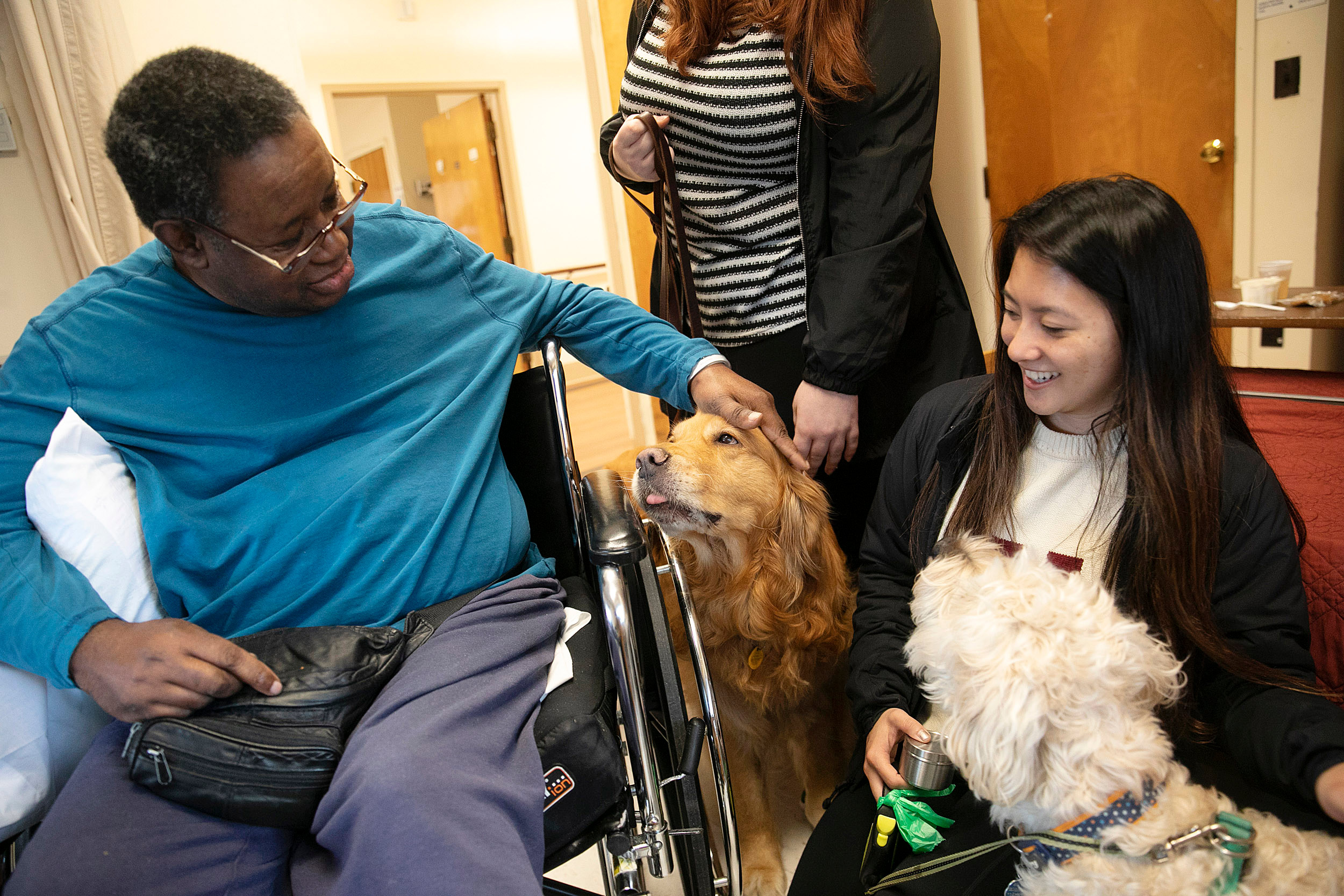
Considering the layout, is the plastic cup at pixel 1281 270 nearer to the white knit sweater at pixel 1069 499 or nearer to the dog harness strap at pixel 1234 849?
the white knit sweater at pixel 1069 499

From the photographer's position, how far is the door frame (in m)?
5.77

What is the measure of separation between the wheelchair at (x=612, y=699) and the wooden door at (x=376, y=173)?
26.3ft

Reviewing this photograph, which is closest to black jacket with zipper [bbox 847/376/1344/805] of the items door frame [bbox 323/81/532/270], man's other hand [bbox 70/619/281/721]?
man's other hand [bbox 70/619/281/721]

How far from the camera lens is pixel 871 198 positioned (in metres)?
1.38

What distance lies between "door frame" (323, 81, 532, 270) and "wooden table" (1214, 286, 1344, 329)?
524 cm

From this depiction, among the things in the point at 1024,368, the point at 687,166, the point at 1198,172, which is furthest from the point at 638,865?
the point at 1198,172

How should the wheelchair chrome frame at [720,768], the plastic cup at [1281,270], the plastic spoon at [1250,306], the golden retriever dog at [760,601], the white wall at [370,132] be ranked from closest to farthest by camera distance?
the wheelchair chrome frame at [720,768]
the golden retriever dog at [760,601]
the plastic spoon at [1250,306]
the plastic cup at [1281,270]
the white wall at [370,132]

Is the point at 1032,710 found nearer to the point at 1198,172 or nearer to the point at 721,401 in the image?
the point at 721,401

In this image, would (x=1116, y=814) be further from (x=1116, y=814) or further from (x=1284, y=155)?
(x=1284, y=155)

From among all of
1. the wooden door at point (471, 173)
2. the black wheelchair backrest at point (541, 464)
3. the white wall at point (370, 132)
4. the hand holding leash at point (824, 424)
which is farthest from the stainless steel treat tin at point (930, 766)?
the white wall at point (370, 132)

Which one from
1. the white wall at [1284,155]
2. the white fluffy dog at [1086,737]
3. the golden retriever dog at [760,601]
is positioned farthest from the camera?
the white wall at [1284,155]

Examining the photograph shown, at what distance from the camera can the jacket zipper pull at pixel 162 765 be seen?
908 millimetres

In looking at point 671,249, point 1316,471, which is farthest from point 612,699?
point 1316,471

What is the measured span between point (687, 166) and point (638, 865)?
1208mm
